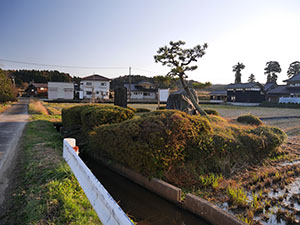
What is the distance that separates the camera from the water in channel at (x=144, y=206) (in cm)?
349

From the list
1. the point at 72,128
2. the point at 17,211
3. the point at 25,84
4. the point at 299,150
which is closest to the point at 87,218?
the point at 17,211

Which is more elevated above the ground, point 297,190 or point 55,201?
point 55,201

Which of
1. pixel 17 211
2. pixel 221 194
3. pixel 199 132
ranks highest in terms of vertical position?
pixel 199 132

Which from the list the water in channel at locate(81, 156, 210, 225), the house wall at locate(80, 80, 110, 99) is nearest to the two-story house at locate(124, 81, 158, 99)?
the house wall at locate(80, 80, 110, 99)

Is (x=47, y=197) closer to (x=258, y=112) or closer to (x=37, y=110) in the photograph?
(x=37, y=110)

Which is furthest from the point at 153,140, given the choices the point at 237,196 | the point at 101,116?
the point at 101,116

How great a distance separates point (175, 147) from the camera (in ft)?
15.5

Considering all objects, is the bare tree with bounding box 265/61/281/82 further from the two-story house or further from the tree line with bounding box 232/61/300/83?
the two-story house

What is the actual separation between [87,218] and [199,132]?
380 centimetres

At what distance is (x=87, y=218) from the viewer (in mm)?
2650

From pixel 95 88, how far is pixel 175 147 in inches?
1892

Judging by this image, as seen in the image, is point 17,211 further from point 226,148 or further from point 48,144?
point 226,148

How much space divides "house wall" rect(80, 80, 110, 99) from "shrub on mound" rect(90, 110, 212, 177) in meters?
43.4

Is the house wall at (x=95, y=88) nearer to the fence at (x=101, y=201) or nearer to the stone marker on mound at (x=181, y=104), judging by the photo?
the stone marker on mound at (x=181, y=104)
